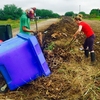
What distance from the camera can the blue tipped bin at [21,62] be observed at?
6.41 meters

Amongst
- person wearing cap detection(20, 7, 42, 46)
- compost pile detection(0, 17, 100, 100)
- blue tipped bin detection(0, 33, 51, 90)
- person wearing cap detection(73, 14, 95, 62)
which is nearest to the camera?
compost pile detection(0, 17, 100, 100)

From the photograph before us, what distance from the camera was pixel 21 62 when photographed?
6.59 metres

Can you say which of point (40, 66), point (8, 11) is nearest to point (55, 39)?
point (40, 66)

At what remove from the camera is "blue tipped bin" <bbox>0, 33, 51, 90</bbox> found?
6414 mm

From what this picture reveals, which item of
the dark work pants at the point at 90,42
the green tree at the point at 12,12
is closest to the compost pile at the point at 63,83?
the dark work pants at the point at 90,42

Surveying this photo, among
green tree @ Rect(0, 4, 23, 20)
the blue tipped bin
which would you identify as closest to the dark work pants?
the blue tipped bin

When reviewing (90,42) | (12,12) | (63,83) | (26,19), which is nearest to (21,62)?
(63,83)

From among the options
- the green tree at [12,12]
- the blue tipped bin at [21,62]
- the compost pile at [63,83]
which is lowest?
the green tree at [12,12]

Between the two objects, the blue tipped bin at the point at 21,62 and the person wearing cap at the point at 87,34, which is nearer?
the blue tipped bin at the point at 21,62

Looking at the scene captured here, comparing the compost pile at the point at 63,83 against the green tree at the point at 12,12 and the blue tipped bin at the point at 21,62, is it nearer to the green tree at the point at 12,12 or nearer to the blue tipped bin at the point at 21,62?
the blue tipped bin at the point at 21,62

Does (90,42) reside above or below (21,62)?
below

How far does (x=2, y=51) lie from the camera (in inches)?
256

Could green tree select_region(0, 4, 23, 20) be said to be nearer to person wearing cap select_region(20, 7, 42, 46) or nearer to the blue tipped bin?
person wearing cap select_region(20, 7, 42, 46)

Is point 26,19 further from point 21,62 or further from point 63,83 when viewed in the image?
point 63,83
